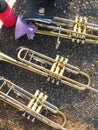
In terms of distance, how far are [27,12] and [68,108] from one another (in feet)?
2.09

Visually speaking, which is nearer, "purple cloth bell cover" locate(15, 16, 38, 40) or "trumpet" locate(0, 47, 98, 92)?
"trumpet" locate(0, 47, 98, 92)

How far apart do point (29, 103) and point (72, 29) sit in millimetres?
520

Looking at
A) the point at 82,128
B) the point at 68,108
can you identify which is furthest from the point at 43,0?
the point at 82,128

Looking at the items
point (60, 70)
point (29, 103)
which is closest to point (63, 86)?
point (60, 70)

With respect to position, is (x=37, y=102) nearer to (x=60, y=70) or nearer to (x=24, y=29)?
(x=60, y=70)

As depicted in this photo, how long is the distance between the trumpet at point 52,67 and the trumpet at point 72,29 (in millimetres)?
150

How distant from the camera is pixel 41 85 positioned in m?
1.92

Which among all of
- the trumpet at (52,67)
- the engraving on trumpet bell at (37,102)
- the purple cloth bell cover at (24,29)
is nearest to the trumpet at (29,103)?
the engraving on trumpet bell at (37,102)

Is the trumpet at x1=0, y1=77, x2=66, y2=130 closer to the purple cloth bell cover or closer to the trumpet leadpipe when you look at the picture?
the trumpet leadpipe

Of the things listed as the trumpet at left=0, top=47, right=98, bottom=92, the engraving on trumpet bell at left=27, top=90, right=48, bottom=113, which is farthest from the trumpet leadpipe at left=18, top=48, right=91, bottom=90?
the engraving on trumpet bell at left=27, top=90, right=48, bottom=113

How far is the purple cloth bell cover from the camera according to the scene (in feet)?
6.46

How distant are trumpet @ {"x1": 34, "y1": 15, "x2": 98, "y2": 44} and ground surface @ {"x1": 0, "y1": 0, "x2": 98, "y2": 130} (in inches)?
2.2

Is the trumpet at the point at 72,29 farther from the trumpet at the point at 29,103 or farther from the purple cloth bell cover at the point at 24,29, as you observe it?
the trumpet at the point at 29,103

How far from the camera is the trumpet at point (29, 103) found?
5.86 feet
